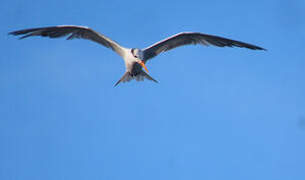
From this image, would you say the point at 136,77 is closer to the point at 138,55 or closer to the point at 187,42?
the point at 138,55

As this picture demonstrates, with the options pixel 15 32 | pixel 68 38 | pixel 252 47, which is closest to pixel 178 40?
pixel 252 47

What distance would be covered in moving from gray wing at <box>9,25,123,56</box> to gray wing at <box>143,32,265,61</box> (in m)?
1.51

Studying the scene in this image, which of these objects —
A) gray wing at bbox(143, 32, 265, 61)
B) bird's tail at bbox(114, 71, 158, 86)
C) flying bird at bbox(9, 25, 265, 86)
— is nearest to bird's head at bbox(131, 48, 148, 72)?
flying bird at bbox(9, 25, 265, 86)

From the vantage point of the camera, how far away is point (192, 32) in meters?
19.8

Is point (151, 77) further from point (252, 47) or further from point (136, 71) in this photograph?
point (252, 47)

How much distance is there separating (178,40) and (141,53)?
2096 mm

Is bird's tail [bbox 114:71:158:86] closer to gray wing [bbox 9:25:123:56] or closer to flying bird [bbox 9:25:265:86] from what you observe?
flying bird [bbox 9:25:265:86]

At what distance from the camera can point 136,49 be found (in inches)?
754

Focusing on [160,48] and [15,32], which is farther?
[160,48]

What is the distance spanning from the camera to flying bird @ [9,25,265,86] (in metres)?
19.2

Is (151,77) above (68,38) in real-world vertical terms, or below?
below

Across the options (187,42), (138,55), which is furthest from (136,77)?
(187,42)

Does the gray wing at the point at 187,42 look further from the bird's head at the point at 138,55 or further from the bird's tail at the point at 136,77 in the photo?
the bird's tail at the point at 136,77

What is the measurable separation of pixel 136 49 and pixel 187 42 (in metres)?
2.76
